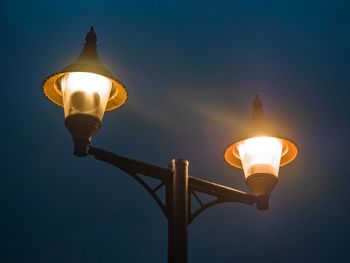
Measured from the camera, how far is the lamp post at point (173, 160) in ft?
14.3

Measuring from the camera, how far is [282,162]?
5668mm

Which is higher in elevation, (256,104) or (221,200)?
(256,104)

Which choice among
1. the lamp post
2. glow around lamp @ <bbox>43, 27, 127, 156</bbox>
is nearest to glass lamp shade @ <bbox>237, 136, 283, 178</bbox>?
the lamp post

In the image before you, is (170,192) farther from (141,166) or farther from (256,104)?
(256,104)

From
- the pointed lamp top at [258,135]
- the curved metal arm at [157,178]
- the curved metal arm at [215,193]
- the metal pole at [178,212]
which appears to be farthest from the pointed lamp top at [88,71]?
the pointed lamp top at [258,135]

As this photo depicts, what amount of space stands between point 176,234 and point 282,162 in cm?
183

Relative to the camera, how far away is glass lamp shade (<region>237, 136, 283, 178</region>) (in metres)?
5.14

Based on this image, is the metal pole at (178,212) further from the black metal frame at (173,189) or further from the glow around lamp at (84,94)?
the glow around lamp at (84,94)

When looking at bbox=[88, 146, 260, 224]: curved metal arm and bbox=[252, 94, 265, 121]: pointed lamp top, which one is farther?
bbox=[252, 94, 265, 121]: pointed lamp top

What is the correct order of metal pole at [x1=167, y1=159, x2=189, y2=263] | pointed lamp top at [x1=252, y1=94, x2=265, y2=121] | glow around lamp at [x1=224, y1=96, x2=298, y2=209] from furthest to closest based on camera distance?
pointed lamp top at [x1=252, y1=94, x2=265, y2=121], glow around lamp at [x1=224, y1=96, x2=298, y2=209], metal pole at [x1=167, y1=159, x2=189, y2=263]

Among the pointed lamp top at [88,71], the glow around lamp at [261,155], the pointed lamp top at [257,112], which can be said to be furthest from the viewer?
the pointed lamp top at [257,112]

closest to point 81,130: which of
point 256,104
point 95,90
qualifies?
point 95,90

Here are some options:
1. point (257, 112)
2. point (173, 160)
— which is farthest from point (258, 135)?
point (173, 160)

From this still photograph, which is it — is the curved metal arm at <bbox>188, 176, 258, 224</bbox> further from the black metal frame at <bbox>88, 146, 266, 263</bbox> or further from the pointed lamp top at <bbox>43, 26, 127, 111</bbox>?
the pointed lamp top at <bbox>43, 26, 127, 111</bbox>
